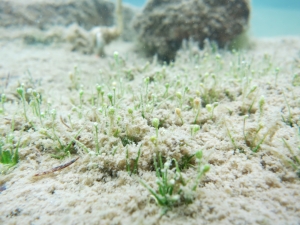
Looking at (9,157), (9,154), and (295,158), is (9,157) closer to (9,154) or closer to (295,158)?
(9,154)

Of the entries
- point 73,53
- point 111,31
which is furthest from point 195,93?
point 111,31

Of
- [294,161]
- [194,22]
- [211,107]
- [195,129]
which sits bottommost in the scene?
[294,161]

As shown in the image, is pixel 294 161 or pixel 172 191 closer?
pixel 172 191

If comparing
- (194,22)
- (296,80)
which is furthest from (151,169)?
(194,22)

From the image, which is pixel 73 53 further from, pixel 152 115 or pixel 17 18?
pixel 152 115

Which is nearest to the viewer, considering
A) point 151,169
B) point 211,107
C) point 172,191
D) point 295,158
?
point 172,191

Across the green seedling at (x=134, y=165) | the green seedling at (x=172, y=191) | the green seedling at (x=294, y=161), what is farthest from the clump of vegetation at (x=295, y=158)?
the green seedling at (x=134, y=165)

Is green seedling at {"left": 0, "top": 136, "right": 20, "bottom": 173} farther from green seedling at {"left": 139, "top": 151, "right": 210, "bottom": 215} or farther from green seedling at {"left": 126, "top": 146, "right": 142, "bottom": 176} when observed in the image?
green seedling at {"left": 139, "top": 151, "right": 210, "bottom": 215}

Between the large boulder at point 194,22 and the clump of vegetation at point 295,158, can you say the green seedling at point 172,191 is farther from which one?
the large boulder at point 194,22

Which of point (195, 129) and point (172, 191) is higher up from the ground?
point (195, 129)
